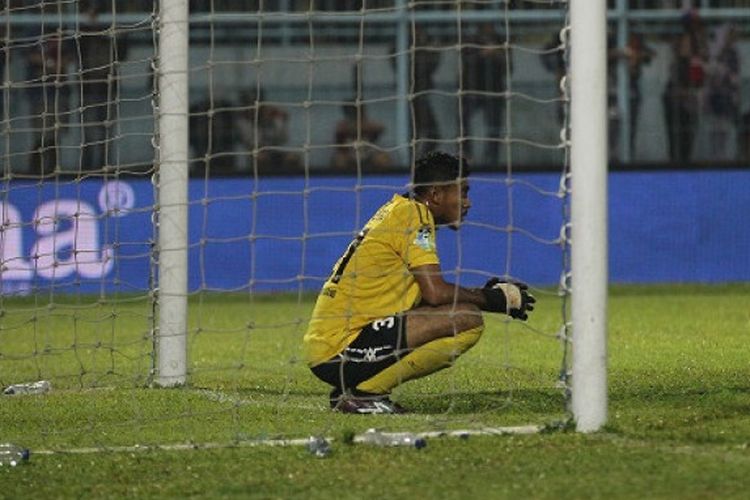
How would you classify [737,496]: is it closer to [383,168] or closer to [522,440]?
[522,440]

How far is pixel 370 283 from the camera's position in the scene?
827 cm

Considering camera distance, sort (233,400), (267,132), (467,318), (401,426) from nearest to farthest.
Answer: (401,426)
(467,318)
(233,400)
(267,132)

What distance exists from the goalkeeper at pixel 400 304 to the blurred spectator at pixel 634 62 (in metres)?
11.0

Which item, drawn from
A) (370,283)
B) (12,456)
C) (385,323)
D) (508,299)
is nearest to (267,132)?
(370,283)

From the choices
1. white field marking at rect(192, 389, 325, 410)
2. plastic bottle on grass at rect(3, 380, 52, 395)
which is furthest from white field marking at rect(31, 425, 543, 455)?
plastic bottle on grass at rect(3, 380, 52, 395)

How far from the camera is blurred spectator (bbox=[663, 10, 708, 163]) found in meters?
19.0

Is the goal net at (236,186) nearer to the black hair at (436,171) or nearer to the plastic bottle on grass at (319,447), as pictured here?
the black hair at (436,171)

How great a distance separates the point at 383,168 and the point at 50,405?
31.6 ft

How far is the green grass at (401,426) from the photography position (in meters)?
6.06

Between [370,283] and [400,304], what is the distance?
0.53 ft

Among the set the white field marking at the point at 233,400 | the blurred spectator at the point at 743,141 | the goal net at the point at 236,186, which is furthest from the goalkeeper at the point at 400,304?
the blurred spectator at the point at 743,141

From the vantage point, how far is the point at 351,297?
8.28m

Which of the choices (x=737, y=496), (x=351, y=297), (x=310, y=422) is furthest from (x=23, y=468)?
(x=737, y=496)

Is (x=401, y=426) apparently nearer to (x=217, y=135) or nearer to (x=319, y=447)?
(x=319, y=447)
